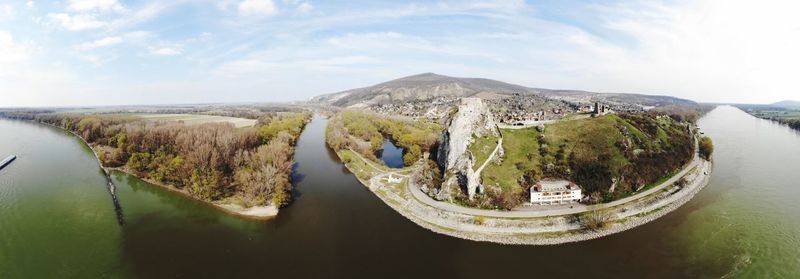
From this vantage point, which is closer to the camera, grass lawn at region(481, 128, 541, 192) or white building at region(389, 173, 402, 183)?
grass lawn at region(481, 128, 541, 192)

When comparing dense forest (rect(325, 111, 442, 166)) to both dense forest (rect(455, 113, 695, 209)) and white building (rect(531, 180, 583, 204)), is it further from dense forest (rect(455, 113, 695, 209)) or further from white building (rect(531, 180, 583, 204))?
white building (rect(531, 180, 583, 204))

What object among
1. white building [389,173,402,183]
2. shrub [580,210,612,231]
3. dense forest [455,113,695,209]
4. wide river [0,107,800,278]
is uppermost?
dense forest [455,113,695,209]

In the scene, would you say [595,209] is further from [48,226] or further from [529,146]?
[48,226]

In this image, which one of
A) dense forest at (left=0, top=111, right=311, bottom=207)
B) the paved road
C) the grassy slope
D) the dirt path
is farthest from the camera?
the grassy slope

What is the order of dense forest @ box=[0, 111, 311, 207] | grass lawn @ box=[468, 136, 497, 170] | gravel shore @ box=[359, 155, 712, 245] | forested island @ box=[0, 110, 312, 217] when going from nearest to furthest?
gravel shore @ box=[359, 155, 712, 245] < forested island @ box=[0, 110, 312, 217] < dense forest @ box=[0, 111, 311, 207] < grass lawn @ box=[468, 136, 497, 170]

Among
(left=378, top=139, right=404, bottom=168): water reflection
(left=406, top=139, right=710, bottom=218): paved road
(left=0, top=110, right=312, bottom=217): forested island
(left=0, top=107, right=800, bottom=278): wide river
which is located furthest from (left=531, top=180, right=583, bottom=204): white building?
(left=0, top=110, right=312, bottom=217): forested island

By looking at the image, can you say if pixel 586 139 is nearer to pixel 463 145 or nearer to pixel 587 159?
pixel 587 159
